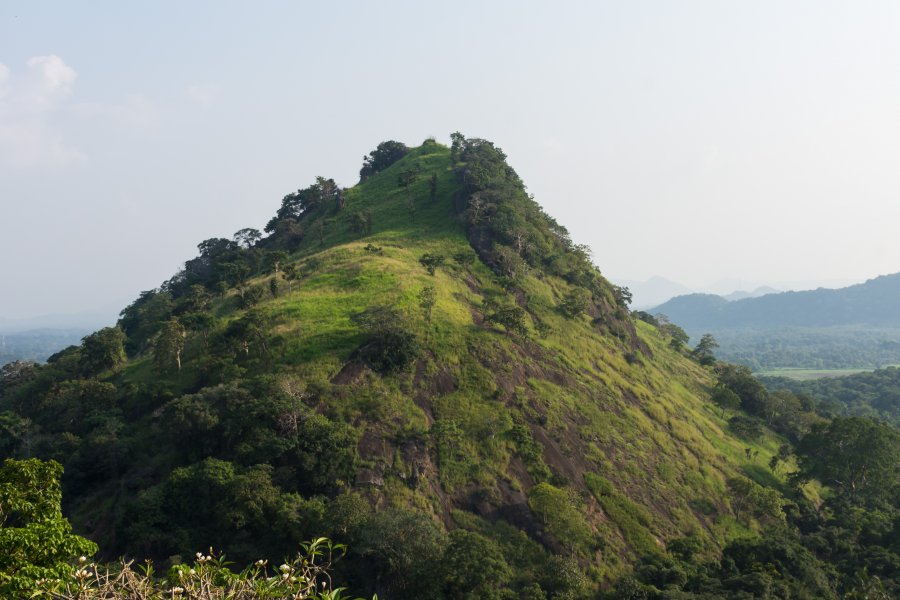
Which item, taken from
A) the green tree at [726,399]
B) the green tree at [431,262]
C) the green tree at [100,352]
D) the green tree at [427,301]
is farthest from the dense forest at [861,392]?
the green tree at [100,352]

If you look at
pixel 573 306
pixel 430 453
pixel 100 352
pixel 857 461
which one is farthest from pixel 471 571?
pixel 857 461

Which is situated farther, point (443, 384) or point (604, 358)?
point (604, 358)

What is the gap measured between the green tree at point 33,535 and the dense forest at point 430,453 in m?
0.07

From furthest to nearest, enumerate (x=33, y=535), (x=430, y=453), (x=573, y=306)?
(x=573, y=306), (x=430, y=453), (x=33, y=535)

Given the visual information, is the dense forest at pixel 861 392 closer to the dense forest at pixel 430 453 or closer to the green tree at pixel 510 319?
the dense forest at pixel 430 453

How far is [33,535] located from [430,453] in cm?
3677

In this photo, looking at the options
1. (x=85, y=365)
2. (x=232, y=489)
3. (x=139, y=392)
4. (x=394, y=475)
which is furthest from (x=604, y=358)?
(x=85, y=365)

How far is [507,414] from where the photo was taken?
2136 inches

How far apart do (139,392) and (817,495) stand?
269ft

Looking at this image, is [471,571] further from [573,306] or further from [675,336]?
[675,336]

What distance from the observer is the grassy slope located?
46125 millimetres

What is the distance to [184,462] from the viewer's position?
44.4 meters

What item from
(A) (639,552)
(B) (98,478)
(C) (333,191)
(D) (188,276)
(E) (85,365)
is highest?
(C) (333,191)

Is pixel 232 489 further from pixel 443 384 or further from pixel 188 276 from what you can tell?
pixel 188 276
